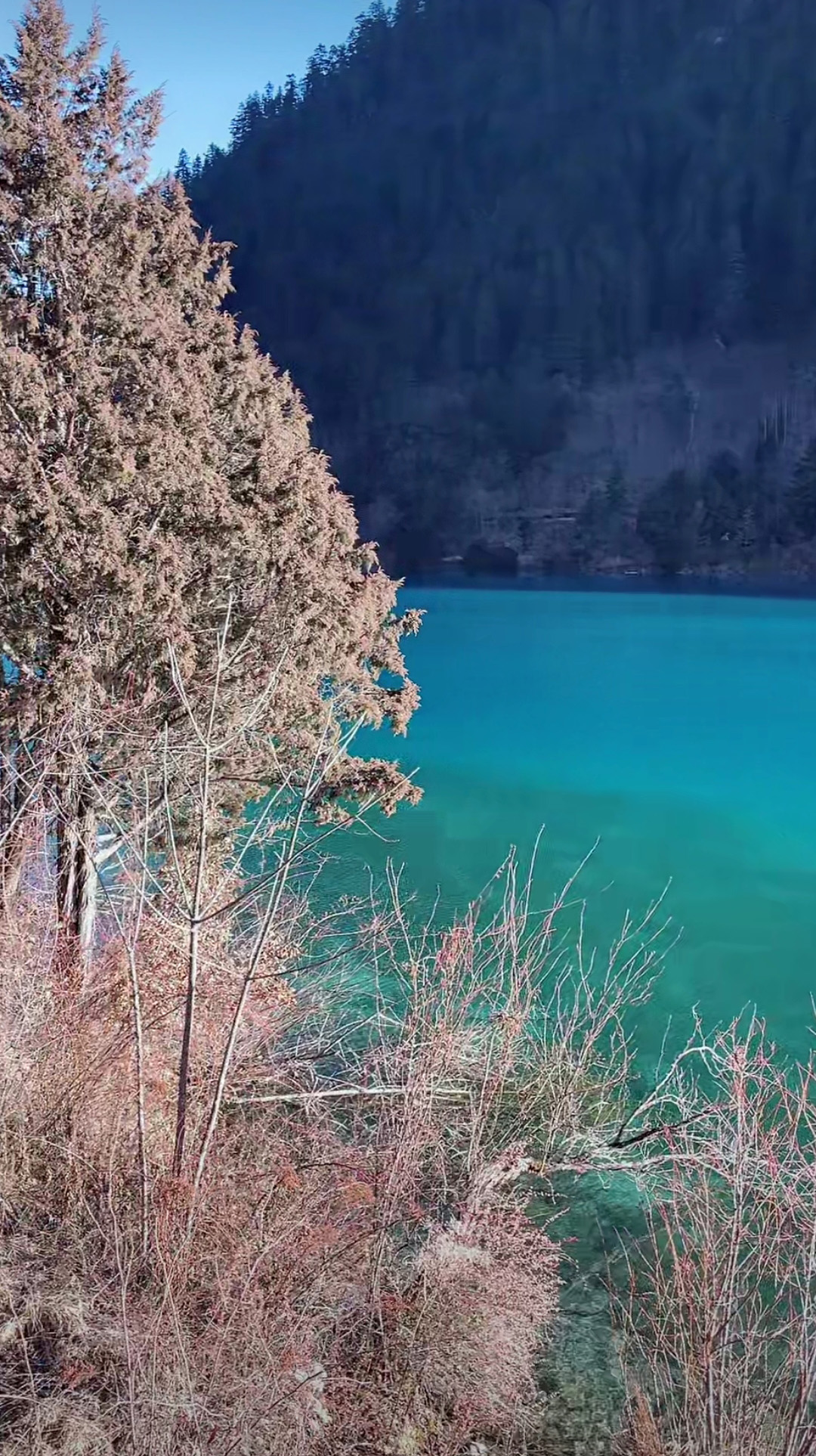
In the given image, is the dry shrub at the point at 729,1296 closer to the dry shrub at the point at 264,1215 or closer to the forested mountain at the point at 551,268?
the dry shrub at the point at 264,1215

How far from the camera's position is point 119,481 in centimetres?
598

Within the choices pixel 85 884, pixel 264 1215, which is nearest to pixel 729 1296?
pixel 264 1215

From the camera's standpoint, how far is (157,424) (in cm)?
614

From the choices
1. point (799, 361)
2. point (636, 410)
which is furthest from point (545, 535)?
point (799, 361)

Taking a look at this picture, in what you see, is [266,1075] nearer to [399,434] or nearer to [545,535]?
[545,535]

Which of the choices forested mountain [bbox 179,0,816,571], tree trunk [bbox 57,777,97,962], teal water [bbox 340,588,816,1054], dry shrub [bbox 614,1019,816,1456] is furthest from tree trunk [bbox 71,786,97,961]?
forested mountain [bbox 179,0,816,571]

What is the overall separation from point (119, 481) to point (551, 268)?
69.6 metres

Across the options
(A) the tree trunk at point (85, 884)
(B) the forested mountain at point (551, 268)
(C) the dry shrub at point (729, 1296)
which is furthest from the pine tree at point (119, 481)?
(B) the forested mountain at point (551, 268)

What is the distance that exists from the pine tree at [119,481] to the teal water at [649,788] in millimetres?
5337

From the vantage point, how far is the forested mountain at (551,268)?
56.9 meters

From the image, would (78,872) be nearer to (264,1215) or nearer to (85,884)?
(85,884)

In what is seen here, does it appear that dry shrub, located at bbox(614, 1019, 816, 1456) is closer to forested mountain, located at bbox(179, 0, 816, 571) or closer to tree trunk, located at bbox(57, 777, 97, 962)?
tree trunk, located at bbox(57, 777, 97, 962)

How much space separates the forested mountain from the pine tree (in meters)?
48.5

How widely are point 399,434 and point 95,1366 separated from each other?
63805mm
